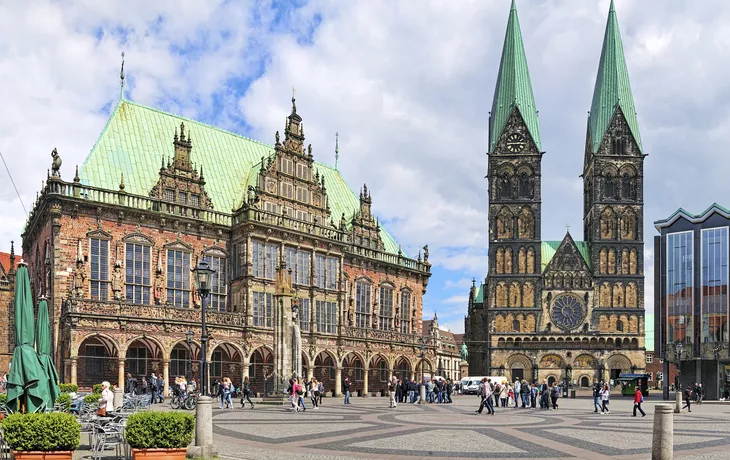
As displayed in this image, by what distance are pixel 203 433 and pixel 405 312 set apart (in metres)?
51.8

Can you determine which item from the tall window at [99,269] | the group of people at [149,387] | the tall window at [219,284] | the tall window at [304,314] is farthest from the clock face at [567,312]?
the tall window at [99,269]

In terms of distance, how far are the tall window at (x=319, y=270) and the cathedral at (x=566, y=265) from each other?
41.9 meters

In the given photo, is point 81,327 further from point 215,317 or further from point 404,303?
point 404,303

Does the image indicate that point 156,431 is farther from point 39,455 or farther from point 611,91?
point 611,91

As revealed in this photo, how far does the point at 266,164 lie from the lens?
2200 inches

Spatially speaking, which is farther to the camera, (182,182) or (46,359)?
(182,182)

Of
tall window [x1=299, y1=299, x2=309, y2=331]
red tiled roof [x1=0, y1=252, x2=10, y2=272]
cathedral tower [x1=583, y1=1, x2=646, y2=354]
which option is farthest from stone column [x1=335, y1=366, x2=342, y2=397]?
cathedral tower [x1=583, y1=1, x2=646, y2=354]

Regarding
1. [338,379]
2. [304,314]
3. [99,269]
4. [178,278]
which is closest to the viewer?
[99,269]

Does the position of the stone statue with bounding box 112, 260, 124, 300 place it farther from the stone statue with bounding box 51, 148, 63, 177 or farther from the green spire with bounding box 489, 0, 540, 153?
the green spire with bounding box 489, 0, 540, 153

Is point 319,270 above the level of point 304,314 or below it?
above

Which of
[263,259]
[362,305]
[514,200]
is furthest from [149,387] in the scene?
[514,200]

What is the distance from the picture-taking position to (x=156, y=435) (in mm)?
14055

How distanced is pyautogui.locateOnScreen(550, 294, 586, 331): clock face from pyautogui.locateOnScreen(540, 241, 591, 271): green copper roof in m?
5.03

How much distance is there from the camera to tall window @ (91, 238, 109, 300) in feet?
146
